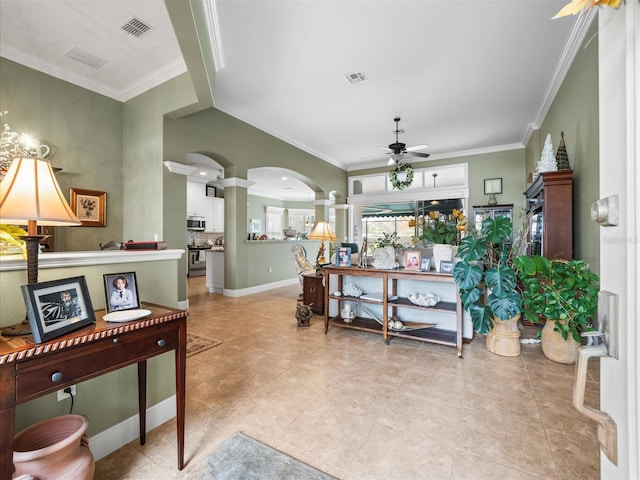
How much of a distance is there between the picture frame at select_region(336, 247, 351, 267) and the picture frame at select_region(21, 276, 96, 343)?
2558 millimetres

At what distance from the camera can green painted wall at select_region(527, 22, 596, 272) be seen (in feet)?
8.63

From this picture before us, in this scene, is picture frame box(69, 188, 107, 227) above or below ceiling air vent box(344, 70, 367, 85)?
below

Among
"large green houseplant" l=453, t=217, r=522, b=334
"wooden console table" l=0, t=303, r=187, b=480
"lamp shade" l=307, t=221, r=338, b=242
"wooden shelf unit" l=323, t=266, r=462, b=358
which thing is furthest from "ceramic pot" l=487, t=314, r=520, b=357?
"wooden console table" l=0, t=303, r=187, b=480

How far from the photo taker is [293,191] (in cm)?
1105

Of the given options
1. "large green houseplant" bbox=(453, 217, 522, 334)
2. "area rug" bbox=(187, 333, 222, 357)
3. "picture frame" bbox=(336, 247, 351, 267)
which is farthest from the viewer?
"picture frame" bbox=(336, 247, 351, 267)

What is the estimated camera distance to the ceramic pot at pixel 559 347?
263cm

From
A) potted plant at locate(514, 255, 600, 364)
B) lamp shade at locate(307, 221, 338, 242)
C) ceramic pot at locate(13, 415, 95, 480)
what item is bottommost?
ceramic pot at locate(13, 415, 95, 480)

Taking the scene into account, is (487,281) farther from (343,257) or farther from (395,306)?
(343,257)

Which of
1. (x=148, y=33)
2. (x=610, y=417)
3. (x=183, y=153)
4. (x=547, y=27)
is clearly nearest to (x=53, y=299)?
(x=610, y=417)

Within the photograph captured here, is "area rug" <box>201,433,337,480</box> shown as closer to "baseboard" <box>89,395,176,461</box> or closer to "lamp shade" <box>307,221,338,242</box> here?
A: "baseboard" <box>89,395,176,461</box>

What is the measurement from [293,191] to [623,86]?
1072 centimetres

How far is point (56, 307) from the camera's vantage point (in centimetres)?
112

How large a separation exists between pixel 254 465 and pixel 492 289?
7.68 feet

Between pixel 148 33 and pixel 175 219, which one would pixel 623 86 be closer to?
pixel 148 33
